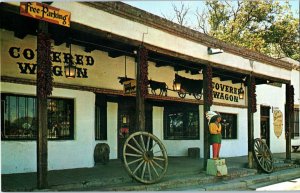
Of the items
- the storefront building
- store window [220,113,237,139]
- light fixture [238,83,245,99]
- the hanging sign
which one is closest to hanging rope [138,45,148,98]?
the storefront building

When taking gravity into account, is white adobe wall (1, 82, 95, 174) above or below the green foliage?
below

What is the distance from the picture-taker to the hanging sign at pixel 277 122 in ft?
65.4

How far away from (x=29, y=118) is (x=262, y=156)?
757cm

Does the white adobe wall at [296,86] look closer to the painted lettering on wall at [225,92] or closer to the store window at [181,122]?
the painted lettering on wall at [225,92]

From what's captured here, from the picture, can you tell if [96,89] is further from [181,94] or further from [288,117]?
[288,117]

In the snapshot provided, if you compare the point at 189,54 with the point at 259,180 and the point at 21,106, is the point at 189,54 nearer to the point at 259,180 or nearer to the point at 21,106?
the point at 259,180

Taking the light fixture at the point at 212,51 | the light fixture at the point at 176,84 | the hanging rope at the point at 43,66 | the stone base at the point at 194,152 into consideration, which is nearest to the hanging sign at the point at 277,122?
the stone base at the point at 194,152

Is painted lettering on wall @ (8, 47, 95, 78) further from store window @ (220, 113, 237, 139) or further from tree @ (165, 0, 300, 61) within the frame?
tree @ (165, 0, 300, 61)

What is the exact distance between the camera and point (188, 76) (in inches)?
603

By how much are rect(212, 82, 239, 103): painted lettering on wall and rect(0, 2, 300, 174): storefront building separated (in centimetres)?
8

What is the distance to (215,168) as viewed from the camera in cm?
1061

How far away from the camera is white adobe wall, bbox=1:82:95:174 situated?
Result: 9.61 meters

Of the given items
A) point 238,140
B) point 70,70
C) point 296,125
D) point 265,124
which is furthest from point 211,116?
point 296,125

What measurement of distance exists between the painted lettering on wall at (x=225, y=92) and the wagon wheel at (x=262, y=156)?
4.16m
